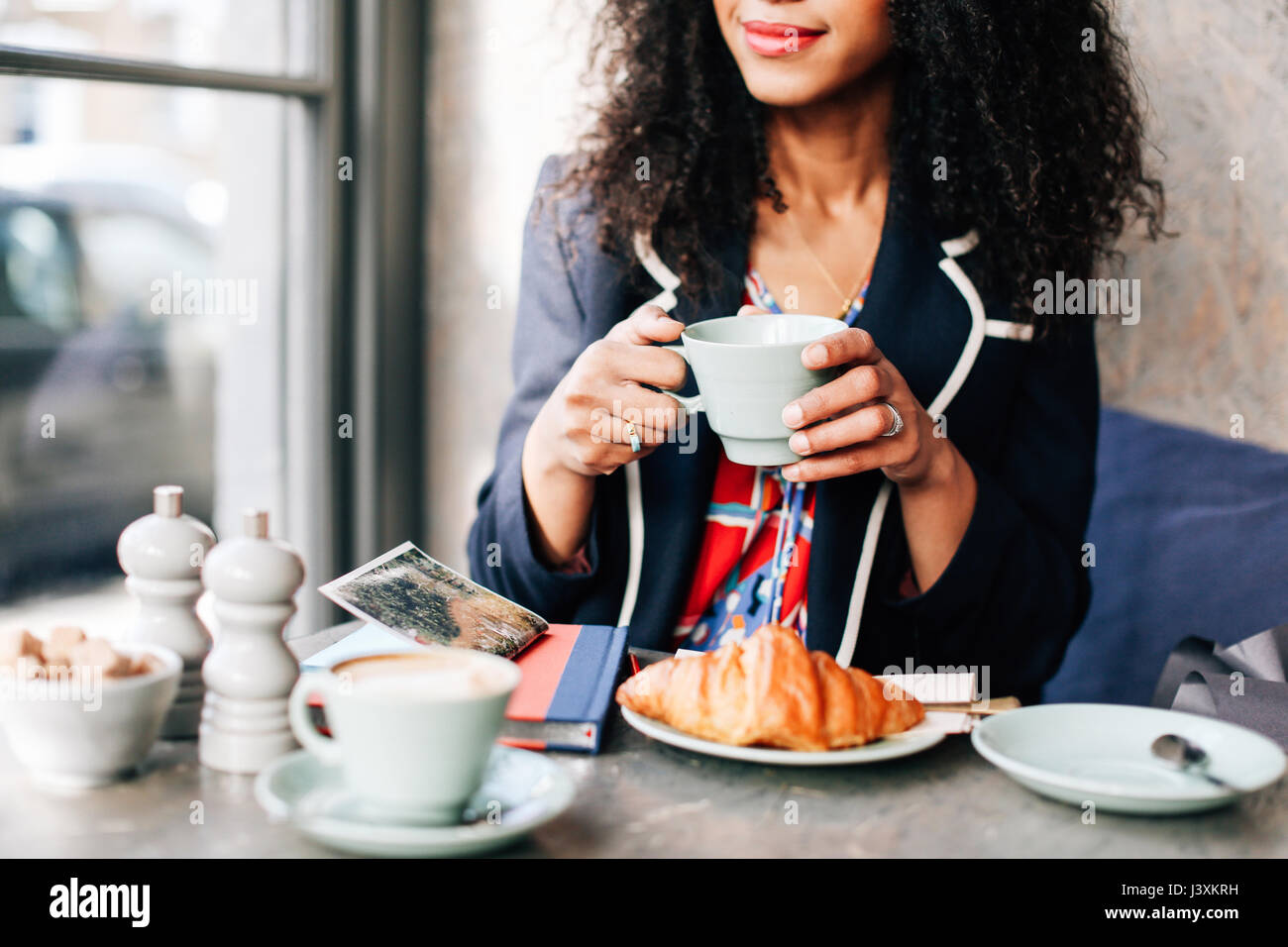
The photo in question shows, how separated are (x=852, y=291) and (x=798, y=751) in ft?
2.80

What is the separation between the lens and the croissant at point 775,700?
754mm

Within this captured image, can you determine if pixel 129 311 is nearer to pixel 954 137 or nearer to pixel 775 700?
pixel 954 137

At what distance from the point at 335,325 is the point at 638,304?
0.88m

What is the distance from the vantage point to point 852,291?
1486mm

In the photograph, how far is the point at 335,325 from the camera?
7.05ft

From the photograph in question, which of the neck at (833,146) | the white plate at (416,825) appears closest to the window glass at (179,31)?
the neck at (833,146)

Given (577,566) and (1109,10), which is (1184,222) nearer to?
(1109,10)

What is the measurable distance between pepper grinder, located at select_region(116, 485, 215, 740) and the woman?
1.56ft

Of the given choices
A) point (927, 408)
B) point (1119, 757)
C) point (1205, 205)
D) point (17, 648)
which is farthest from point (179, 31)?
point (1119, 757)

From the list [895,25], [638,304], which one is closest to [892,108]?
[895,25]

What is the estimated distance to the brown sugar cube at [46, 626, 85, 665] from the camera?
2.34ft

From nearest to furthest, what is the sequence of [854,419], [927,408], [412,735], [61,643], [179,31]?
1. [412,735]
2. [61,643]
3. [854,419]
4. [927,408]
5. [179,31]

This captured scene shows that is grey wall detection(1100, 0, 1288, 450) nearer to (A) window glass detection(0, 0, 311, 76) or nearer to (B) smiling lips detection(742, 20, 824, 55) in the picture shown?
(B) smiling lips detection(742, 20, 824, 55)

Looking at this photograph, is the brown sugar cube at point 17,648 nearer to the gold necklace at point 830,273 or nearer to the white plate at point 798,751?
the white plate at point 798,751
